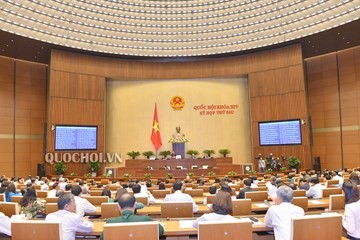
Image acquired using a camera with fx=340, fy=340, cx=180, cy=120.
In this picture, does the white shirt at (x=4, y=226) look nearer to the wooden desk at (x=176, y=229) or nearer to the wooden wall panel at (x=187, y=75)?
the wooden desk at (x=176, y=229)

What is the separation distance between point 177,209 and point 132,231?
6.46 ft

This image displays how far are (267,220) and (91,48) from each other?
607 inches

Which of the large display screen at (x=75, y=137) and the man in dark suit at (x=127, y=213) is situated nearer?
the man in dark suit at (x=127, y=213)

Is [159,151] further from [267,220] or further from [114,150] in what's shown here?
[267,220]

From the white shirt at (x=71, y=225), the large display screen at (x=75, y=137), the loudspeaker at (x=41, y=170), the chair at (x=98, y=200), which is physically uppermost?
the large display screen at (x=75, y=137)

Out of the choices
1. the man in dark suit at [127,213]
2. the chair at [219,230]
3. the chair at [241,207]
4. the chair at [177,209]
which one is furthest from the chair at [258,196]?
the chair at [219,230]

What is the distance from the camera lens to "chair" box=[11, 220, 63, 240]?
284cm

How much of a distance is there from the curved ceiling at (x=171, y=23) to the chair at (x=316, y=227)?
12965 mm

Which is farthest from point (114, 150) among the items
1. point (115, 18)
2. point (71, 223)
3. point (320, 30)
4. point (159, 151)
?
point (71, 223)

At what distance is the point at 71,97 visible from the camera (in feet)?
56.2

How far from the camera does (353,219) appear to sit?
10.9ft

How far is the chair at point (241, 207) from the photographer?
180 inches

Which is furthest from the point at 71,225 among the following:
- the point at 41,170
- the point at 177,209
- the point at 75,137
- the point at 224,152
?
the point at 224,152

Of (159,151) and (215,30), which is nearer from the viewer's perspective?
(215,30)
